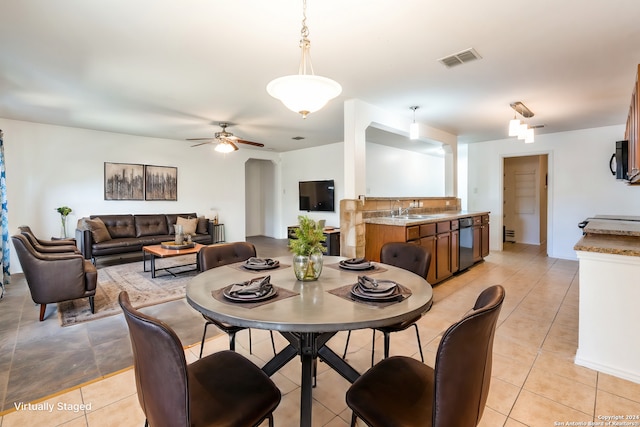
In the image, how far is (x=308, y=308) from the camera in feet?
4.02

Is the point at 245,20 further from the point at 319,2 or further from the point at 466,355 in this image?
the point at 466,355

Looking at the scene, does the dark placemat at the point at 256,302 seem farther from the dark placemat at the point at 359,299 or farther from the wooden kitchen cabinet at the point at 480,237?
the wooden kitchen cabinet at the point at 480,237

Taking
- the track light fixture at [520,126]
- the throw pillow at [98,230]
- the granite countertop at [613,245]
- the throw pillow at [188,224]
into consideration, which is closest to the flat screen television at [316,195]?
the throw pillow at [188,224]

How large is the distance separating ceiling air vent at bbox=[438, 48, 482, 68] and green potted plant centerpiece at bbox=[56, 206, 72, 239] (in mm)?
6044

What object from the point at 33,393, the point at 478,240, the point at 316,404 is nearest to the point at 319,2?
the point at 316,404

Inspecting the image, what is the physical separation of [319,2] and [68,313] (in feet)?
12.0

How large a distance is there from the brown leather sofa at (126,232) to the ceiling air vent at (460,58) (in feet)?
16.4

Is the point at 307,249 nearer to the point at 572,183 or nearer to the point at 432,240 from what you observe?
the point at 432,240

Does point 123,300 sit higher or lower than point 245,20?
lower

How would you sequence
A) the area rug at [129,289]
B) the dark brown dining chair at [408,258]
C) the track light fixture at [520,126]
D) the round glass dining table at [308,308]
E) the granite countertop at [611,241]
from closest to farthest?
the round glass dining table at [308,308], the granite countertop at [611,241], the dark brown dining chair at [408,258], the area rug at [129,289], the track light fixture at [520,126]

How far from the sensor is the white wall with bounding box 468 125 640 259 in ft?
17.7

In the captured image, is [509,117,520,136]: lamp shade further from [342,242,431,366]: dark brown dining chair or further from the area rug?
the area rug

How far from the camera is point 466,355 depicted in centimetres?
97

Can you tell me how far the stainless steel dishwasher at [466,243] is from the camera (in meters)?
4.59
